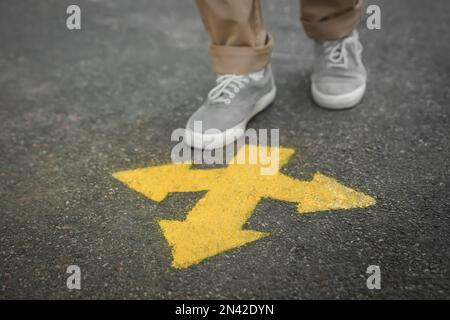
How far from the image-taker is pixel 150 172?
1582mm

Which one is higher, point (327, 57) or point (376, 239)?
point (327, 57)

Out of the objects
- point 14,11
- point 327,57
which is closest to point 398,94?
point 327,57

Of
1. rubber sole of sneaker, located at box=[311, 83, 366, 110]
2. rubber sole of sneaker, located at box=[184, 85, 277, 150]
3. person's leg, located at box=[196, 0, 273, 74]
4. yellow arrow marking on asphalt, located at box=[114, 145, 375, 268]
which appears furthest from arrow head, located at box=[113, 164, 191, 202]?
rubber sole of sneaker, located at box=[311, 83, 366, 110]

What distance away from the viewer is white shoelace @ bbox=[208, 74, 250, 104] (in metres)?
1.75

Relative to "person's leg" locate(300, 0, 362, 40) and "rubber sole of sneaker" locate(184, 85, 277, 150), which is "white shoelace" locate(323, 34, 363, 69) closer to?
"person's leg" locate(300, 0, 362, 40)

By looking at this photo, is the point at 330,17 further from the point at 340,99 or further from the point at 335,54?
the point at 340,99

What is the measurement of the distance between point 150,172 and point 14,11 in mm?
1849

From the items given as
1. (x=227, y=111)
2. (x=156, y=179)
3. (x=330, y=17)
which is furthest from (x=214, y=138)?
(x=330, y=17)

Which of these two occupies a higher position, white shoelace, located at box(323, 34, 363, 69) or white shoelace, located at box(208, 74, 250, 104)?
white shoelace, located at box(323, 34, 363, 69)

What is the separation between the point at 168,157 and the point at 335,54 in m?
0.77

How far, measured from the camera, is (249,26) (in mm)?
1639

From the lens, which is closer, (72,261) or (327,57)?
(72,261)

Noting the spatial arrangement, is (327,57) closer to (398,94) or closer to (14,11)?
(398,94)
